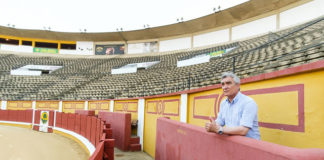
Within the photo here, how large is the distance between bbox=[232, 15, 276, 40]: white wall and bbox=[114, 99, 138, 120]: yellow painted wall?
36.2ft

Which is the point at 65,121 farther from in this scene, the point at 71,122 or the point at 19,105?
the point at 19,105

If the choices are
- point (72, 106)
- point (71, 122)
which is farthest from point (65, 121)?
point (72, 106)

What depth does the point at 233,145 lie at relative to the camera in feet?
6.22

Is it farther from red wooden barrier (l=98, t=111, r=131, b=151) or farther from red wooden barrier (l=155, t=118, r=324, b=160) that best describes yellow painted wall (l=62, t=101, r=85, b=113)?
red wooden barrier (l=155, t=118, r=324, b=160)

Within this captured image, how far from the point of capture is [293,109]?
247 centimetres

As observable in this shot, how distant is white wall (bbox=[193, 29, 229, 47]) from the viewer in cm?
1893

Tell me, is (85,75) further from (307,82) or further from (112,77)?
(307,82)

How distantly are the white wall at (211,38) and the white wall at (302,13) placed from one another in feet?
15.7

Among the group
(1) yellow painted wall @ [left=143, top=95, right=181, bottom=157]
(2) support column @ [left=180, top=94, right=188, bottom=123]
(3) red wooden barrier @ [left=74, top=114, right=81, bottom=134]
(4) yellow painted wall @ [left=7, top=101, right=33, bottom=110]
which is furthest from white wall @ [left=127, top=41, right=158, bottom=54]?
(2) support column @ [left=180, top=94, right=188, bottom=123]

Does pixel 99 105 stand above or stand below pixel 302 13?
below

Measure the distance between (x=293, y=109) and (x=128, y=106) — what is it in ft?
28.5

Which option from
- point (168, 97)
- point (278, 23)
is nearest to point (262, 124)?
point (168, 97)

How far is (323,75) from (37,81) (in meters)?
20.5

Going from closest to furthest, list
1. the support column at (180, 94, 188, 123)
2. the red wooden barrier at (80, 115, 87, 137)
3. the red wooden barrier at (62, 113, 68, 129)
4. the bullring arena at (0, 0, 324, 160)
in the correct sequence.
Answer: the bullring arena at (0, 0, 324, 160) → the support column at (180, 94, 188, 123) → the red wooden barrier at (80, 115, 87, 137) → the red wooden barrier at (62, 113, 68, 129)
